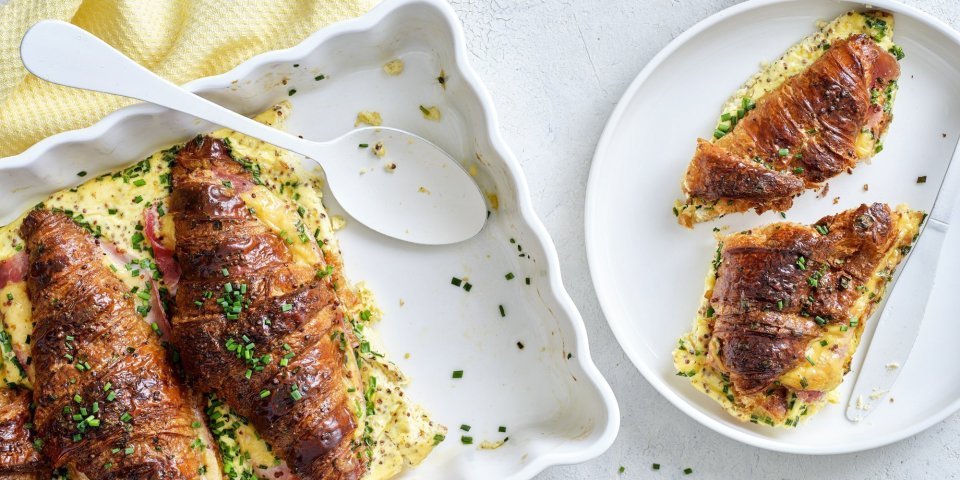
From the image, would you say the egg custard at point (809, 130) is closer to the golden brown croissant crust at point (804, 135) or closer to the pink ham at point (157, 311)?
the golden brown croissant crust at point (804, 135)

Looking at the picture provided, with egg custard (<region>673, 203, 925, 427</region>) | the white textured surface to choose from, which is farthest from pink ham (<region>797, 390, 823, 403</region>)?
the white textured surface

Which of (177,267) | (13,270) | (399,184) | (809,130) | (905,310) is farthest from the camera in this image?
(905,310)

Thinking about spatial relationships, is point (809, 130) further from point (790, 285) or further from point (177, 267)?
point (177, 267)

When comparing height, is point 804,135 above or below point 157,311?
above

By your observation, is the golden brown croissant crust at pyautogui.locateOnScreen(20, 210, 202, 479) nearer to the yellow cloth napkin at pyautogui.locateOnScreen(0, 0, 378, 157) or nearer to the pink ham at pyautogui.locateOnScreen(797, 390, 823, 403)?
the yellow cloth napkin at pyautogui.locateOnScreen(0, 0, 378, 157)

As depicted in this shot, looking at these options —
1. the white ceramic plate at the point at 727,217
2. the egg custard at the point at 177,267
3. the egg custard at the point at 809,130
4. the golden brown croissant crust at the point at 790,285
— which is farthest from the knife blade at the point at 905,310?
the egg custard at the point at 177,267

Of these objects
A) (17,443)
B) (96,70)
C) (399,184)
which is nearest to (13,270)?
(17,443)
